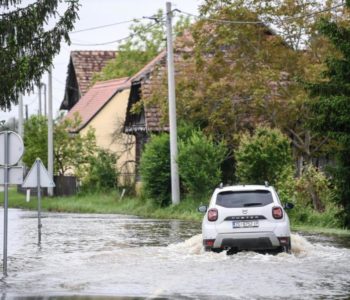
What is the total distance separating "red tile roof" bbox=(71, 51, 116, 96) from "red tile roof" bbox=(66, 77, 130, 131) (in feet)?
17.2

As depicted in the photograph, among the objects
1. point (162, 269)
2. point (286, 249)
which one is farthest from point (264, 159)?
point (162, 269)

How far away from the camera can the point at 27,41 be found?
24531 millimetres

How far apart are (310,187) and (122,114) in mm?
29979

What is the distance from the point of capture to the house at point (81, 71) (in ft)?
264

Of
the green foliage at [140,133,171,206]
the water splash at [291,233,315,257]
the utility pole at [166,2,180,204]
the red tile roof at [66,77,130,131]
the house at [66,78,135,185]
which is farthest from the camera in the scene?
the red tile roof at [66,77,130,131]

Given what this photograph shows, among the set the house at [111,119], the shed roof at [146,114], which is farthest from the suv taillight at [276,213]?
the house at [111,119]

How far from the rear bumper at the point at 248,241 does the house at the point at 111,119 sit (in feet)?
102

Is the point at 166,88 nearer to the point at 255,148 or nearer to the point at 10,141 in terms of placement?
the point at 255,148

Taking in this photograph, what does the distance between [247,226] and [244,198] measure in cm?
71

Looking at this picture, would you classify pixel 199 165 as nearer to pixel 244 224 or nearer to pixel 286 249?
pixel 286 249

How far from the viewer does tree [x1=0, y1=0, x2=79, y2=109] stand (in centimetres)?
2377

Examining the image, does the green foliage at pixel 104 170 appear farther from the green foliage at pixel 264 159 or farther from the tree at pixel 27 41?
the tree at pixel 27 41

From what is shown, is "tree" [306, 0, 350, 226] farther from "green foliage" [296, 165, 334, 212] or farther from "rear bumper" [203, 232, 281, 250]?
"rear bumper" [203, 232, 281, 250]

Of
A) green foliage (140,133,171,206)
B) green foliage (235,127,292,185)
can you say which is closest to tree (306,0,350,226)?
green foliage (235,127,292,185)
